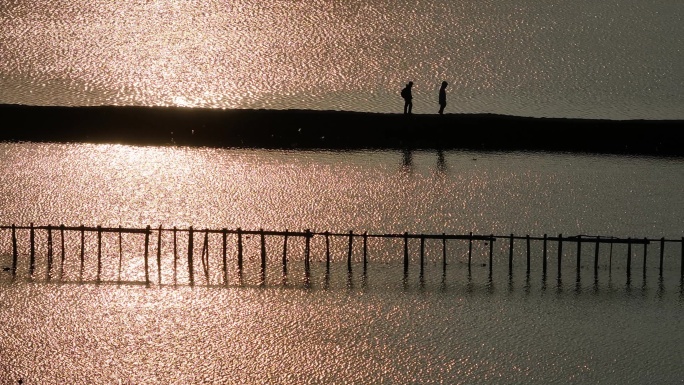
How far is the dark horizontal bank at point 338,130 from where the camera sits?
51969 mm

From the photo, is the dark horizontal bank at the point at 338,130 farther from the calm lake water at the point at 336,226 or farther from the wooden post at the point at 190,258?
the wooden post at the point at 190,258

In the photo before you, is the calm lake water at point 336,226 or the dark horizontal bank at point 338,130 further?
the dark horizontal bank at point 338,130

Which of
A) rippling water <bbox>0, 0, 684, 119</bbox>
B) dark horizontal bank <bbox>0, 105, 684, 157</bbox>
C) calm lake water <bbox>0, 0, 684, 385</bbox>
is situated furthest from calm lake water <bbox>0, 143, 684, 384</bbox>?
rippling water <bbox>0, 0, 684, 119</bbox>

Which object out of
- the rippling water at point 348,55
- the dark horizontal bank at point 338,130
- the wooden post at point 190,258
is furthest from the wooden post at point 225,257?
the rippling water at point 348,55

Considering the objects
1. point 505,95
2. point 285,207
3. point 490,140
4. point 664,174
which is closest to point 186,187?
point 285,207

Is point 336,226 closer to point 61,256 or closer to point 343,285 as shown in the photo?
point 343,285

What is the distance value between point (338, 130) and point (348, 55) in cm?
2362

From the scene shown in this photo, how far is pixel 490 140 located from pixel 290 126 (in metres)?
7.11

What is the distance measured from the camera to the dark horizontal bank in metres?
52.0

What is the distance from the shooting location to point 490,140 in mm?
52094

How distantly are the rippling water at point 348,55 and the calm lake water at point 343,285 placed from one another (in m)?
15.5

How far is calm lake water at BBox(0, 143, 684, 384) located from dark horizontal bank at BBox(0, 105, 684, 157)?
2.78 meters

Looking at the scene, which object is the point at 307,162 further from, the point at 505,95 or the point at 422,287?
the point at 505,95

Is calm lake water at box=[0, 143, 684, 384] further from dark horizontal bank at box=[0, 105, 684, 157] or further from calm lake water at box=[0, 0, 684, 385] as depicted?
dark horizontal bank at box=[0, 105, 684, 157]
